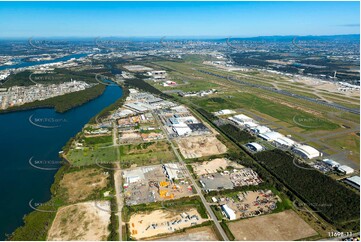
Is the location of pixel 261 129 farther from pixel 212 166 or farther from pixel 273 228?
pixel 273 228

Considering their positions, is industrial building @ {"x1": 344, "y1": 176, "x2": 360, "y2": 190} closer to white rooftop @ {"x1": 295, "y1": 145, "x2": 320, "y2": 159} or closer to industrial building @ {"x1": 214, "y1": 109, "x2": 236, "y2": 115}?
white rooftop @ {"x1": 295, "y1": 145, "x2": 320, "y2": 159}

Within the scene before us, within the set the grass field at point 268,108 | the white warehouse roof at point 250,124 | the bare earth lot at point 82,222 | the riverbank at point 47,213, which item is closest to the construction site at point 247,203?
the riverbank at point 47,213

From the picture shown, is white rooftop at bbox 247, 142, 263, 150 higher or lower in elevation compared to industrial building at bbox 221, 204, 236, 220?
higher

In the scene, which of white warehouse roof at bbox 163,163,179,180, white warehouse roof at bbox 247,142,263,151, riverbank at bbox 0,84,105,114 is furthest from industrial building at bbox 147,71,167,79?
white warehouse roof at bbox 163,163,179,180

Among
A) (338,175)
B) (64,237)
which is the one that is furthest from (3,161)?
(338,175)

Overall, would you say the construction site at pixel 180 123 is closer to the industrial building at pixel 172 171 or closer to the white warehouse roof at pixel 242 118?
the white warehouse roof at pixel 242 118

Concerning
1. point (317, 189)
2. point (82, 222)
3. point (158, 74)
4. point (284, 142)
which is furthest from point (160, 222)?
point (158, 74)

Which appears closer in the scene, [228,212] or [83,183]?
[228,212]
